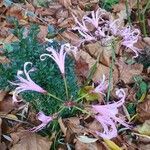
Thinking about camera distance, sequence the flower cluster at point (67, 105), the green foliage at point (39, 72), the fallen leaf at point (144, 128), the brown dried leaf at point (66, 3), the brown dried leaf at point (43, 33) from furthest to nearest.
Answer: the brown dried leaf at point (66, 3) < the brown dried leaf at point (43, 33) < the fallen leaf at point (144, 128) < the green foliage at point (39, 72) < the flower cluster at point (67, 105)

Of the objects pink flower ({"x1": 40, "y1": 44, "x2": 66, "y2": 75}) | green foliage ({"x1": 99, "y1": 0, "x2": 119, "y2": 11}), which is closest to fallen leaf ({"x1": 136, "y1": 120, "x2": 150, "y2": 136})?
pink flower ({"x1": 40, "y1": 44, "x2": 66, "y2": 75})

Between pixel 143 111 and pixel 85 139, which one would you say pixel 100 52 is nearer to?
pixel 143 111

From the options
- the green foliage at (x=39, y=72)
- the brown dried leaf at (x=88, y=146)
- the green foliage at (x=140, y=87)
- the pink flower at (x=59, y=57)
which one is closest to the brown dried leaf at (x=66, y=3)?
the green foliage at (x=140, y=87)

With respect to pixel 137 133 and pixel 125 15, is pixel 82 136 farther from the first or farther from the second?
pixel 125 15

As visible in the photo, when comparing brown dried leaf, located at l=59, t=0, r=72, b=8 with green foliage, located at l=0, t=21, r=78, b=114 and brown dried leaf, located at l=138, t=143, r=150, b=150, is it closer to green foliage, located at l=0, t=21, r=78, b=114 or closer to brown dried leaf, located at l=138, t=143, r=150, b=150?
green foliage, located at l=0, t=21, r=78, b=114

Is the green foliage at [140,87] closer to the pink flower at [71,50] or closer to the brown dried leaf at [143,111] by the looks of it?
the brown dried leaf at [143,111]

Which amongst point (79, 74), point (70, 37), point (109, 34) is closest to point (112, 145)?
point (79, 74)

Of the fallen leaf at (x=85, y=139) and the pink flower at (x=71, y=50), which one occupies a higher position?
the pink flower at (x=71, y=50)
